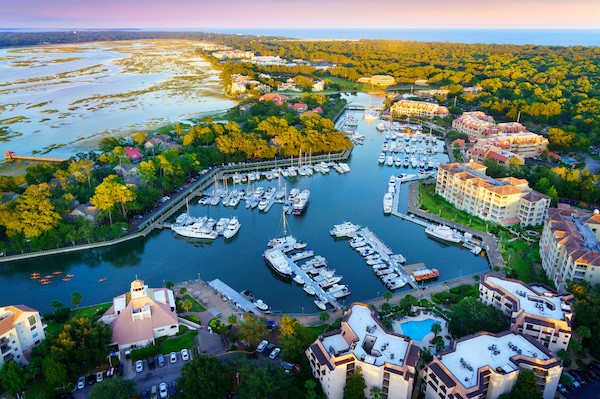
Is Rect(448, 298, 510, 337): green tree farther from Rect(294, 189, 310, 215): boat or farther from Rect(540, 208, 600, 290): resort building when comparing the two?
Rect(294, 189, 310, 215): boat

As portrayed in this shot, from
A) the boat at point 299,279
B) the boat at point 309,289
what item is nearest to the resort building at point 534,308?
the boat at point 309,289

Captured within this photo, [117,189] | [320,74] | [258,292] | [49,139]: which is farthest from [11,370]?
[320,74]

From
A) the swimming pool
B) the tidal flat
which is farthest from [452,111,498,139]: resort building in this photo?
the tidal flat

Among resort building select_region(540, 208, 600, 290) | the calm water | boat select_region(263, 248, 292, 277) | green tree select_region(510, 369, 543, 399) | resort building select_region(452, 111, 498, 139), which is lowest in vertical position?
the calm water

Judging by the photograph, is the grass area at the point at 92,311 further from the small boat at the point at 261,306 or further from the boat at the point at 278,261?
the boat at the point at 278,261

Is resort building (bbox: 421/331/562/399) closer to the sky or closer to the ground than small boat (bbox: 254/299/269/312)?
closer to the sky

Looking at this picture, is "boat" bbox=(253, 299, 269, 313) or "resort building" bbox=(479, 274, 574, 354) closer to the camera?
"resort building" bbox=(479, 274, 574, 354)

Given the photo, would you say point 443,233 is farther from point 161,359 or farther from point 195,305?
point 161,359
